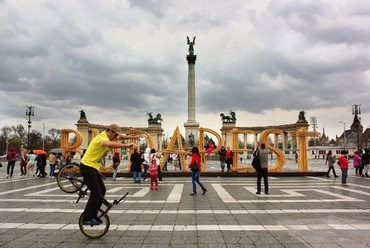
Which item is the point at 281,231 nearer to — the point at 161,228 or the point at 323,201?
the point at 161,228

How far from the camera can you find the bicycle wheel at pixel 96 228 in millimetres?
6680

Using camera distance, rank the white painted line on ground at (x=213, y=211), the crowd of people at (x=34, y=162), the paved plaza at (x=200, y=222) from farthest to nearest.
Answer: the crowd of people at (x=34, y=162) < the white painted line on ground at (x=213, y=211) < the paved plaza at (x=200, y=222)

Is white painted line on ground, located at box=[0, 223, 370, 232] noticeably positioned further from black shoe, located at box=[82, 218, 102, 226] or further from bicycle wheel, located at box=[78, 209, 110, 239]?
black shoe, located at box=[82, 218, 102, 226]

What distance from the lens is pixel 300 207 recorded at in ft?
34.1

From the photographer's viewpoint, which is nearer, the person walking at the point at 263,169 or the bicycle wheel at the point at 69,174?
the bicycle wheel at the point at 69,174

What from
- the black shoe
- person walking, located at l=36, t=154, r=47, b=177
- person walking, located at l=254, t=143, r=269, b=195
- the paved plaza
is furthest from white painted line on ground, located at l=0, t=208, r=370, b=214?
person walking, located at l=36, t=154, r=47, b=177

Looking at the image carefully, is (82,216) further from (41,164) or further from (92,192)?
(41,164)

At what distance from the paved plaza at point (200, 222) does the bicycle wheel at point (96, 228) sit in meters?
0.14

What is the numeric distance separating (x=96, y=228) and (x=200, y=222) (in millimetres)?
2516

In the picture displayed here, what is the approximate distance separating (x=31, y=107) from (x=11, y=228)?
2534 inches

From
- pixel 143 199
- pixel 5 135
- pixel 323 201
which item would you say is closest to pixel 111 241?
pixel 143 199

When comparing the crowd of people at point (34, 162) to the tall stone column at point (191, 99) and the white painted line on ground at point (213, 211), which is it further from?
the tall stone column at point (191, 99)

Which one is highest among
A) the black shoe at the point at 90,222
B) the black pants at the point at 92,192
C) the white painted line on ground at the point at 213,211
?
the black pants at the point at 92,192

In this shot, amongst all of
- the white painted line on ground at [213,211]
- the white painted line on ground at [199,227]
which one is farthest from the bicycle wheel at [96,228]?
the white painted line on ground at [213,211]
